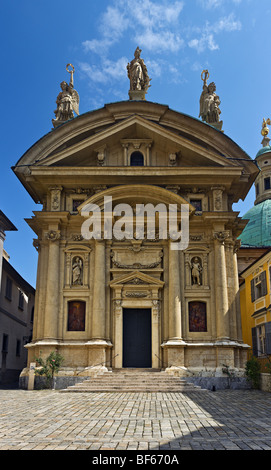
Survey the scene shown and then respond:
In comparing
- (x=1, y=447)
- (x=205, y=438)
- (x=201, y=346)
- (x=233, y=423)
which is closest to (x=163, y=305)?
(x=201, y=346)

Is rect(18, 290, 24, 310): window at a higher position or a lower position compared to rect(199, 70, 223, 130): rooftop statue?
lower

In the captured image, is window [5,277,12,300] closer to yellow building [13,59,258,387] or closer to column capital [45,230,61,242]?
yellow building [13,59,258,387]

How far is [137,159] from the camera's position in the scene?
95.7 feet

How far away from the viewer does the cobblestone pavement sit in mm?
9391

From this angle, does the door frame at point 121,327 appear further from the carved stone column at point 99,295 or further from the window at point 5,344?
the window at point 5,344

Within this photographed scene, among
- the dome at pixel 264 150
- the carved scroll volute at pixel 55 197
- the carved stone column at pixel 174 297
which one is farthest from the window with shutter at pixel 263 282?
the dome at pixel 264 150

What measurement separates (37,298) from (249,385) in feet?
39.5

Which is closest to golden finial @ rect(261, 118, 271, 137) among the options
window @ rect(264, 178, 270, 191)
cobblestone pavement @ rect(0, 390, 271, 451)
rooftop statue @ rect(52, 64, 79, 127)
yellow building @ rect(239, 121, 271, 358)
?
window @ rect(264, 178, 270, 191)

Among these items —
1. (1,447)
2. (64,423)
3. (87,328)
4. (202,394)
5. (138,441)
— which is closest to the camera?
(1,447)

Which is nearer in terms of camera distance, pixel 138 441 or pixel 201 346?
pixel 138 441

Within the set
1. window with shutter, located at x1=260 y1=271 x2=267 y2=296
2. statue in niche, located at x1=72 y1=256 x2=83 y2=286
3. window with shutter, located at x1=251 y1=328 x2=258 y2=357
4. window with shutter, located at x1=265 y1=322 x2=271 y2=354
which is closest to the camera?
window with shutter, located at x1=265 y1=322 x2=271 y2=354

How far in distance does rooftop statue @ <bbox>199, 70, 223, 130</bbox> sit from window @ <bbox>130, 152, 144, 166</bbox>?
4972 millimetres

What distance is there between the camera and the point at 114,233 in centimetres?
2719

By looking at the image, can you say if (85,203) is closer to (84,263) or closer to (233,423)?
(84,263)
